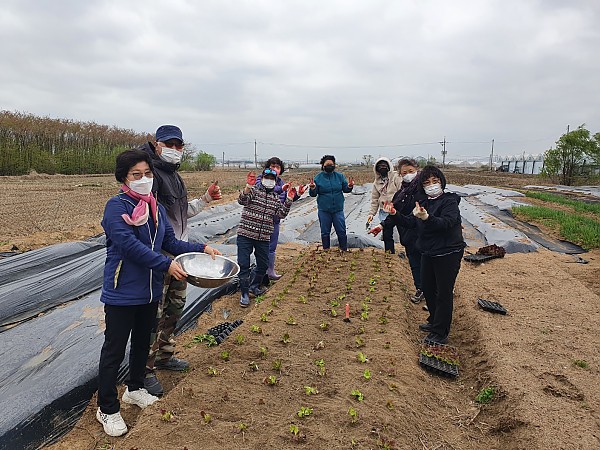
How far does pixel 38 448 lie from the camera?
102 inches

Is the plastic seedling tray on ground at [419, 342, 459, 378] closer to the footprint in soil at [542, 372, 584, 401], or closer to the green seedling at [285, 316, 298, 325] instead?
the footprint in soil at [542, 372, 584, 401]

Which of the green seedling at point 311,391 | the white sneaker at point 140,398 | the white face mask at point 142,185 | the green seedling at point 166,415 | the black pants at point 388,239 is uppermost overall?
the white face mask at point 142,185

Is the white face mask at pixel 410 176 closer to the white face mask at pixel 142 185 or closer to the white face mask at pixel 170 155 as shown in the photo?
the white face mask at pixel 170 155

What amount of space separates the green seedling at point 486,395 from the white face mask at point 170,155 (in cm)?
310

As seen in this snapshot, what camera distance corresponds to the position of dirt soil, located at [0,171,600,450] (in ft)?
8.40

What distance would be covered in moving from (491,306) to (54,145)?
1285 inches

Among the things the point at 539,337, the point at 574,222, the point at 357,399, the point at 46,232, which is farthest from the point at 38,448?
the point at 574,222

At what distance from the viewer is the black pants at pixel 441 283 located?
13.0 feet

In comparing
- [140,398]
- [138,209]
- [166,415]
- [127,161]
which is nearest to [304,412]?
[166,415]

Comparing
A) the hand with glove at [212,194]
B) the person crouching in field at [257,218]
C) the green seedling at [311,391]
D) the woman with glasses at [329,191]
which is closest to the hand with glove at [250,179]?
the person crouching in field at [257,218]

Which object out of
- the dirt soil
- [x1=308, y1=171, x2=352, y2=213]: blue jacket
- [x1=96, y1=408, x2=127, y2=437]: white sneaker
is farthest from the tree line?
[x1=96, y1=408, x2=127, y2=437]: white sneaker

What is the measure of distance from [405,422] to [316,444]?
66cm

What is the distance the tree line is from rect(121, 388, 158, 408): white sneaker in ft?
91.5

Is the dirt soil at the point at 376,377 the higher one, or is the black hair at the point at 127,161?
the black hair at the point at 127,161
